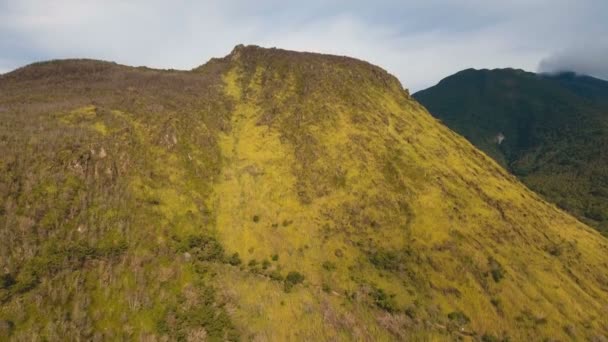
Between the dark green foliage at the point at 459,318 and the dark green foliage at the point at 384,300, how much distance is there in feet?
43.2

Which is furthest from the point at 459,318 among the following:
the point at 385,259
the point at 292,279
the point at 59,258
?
the point at 59,258

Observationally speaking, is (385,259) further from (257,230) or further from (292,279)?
(257,230)

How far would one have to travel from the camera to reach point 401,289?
362 ft

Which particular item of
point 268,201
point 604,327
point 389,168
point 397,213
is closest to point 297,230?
point 268,201

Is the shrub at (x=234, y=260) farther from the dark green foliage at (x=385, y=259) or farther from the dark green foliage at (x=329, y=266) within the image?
the dark green foliage at (x=385, y=259)

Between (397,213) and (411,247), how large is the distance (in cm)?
1329

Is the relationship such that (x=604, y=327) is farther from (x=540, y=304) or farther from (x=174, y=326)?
(x=174, y=326)

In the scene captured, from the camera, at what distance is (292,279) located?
108188 mm

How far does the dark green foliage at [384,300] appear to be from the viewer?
345 feet

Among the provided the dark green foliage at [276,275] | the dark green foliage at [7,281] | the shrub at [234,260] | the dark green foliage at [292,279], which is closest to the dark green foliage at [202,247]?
the shrub at [234,260]

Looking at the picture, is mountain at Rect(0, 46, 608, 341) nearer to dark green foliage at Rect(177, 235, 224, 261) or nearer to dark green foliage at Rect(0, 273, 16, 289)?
dark green foliage at Rect(0, 273, 16, 289)

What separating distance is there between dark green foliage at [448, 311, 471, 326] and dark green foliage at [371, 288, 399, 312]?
13.2m

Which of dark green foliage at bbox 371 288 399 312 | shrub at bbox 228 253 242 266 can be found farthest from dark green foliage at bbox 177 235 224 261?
dark green foliage at bbox 371 288 399 312

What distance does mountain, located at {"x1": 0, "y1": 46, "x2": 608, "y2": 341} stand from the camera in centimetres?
9144
